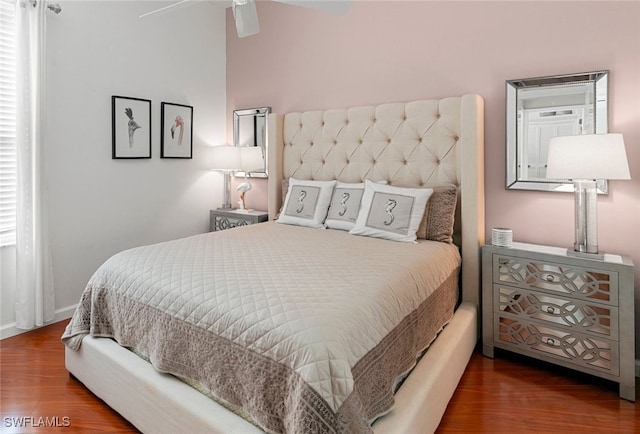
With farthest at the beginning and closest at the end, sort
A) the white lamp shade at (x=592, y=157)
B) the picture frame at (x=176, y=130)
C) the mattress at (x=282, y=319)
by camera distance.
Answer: the picture frame at (x=176, y=130), the white lamp shade at (x=592, y=157), the mattress at (x=282, y=319)

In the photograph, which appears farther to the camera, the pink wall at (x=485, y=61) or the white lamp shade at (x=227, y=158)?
the white lamp shade at (x=227, y=158)

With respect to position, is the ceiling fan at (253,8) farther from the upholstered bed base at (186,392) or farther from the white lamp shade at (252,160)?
the upholstered bed base at (186,392)

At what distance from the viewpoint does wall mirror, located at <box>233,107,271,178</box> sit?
379 cm

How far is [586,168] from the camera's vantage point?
194cm

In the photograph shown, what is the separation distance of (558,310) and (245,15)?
2.32m

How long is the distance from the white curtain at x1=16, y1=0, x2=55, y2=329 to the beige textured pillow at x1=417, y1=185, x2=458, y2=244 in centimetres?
261

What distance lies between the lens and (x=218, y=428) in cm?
130

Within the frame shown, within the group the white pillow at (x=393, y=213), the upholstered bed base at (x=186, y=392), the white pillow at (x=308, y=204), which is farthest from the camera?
the white pillow at (x=308, y=204)

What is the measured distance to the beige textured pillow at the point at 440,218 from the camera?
8.09ft

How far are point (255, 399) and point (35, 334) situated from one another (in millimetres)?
2308

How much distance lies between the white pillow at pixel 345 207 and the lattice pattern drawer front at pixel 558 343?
1.13m

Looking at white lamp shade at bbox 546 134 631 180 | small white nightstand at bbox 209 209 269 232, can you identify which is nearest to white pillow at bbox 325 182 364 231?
small white nightstand at bbox 209 209 269 232

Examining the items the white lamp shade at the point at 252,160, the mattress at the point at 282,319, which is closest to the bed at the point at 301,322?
the mattress at the point at 282,319

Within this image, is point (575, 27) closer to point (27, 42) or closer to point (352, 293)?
point (352, 293)
